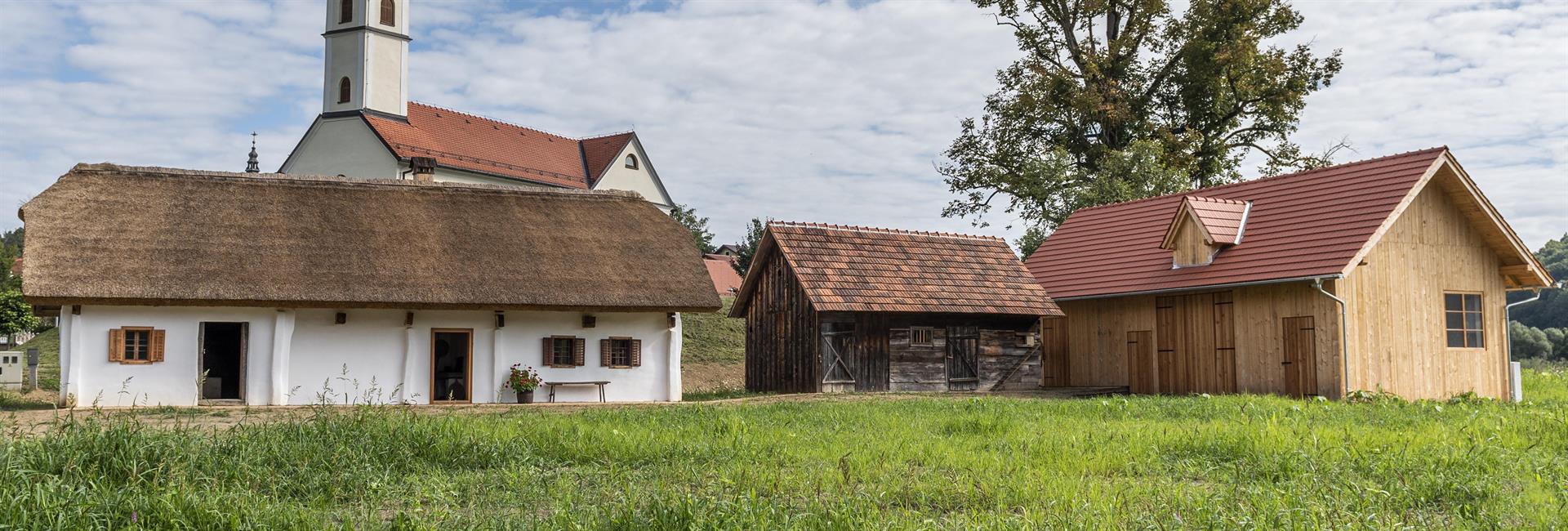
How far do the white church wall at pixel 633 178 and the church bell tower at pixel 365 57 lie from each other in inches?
378

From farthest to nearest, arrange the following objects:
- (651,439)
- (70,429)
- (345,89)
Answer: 1. (345,89)
2. (651,439)
3. (70,429)

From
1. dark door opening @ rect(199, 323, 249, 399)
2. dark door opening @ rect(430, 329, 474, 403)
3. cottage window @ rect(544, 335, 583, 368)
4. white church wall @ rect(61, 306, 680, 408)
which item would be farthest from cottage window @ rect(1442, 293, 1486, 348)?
dark door opening @ rect(199, 323, 249, 399)

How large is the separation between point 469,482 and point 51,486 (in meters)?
2.61

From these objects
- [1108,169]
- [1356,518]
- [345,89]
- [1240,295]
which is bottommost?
[1356,518]

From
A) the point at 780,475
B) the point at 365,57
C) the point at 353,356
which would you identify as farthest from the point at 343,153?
the point at 780,475

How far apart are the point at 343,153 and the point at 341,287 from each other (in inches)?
1027

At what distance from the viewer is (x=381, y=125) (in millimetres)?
43312

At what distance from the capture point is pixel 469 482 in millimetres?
8602

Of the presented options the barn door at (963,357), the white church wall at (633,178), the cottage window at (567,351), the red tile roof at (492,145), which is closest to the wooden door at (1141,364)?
the barn door at (963,357)

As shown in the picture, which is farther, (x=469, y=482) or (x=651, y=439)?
A: (x=651, y=439)

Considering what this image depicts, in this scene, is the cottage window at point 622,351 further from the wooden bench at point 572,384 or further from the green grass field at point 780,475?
the green grass field at point 780,475

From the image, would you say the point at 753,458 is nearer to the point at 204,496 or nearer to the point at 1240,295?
the point at 204,496

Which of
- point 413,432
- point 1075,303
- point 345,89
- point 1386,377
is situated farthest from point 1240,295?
point 345,89

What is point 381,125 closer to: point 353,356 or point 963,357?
point 353,356
